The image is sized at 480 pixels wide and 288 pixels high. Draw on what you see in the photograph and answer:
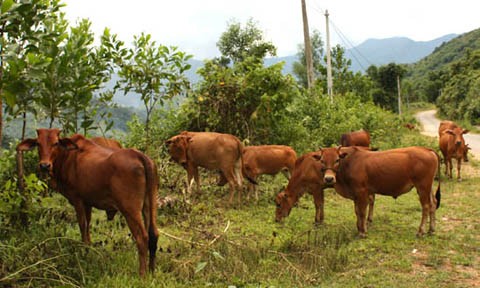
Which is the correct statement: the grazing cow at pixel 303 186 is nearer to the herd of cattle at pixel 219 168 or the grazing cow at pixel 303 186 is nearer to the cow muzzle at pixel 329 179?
the herd of cattle at pixel 219 168

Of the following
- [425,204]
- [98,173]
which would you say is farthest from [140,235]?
[425,204]

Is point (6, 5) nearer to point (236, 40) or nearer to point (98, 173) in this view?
point (98, 173)

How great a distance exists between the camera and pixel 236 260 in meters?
5.79

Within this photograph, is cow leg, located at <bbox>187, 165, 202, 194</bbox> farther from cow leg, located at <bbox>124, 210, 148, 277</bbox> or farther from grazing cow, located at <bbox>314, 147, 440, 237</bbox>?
cow leg, located at <bbox>124, 210, 148, 277</bbox>

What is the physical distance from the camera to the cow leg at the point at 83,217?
5.81m

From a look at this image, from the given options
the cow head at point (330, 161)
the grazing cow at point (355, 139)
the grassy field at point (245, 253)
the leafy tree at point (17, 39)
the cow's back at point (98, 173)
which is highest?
the leafy tree at point (17, 39)

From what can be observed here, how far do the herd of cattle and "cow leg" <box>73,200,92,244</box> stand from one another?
0.01 metres

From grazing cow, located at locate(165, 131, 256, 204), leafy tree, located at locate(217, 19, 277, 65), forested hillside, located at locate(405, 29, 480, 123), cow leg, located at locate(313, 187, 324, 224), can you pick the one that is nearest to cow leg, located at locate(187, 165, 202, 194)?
grazing cow, located at locate(165, 131, 256, 204)

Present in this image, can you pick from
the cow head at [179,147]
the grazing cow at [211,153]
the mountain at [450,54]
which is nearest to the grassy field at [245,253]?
the grazing cow at [211,153]

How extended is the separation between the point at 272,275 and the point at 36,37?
13.2 feet

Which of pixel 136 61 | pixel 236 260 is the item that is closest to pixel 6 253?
pixel 236 260

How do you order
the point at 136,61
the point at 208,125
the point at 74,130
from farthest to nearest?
the point at 208,125 < the point at 136,61 < the point at 74,130

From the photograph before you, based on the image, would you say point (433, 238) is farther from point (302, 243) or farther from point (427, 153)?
point (302, 243)

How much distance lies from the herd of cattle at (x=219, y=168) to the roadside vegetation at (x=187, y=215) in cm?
37
